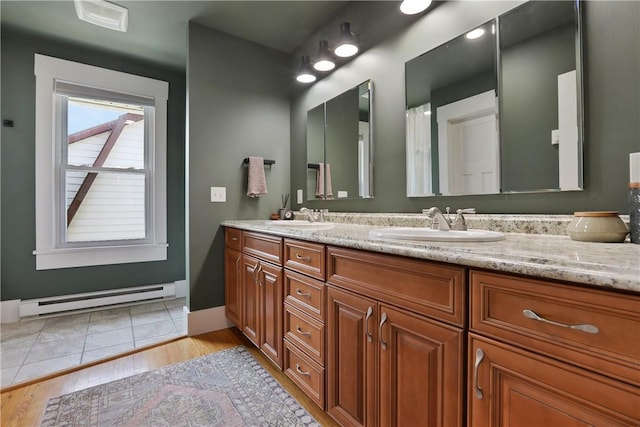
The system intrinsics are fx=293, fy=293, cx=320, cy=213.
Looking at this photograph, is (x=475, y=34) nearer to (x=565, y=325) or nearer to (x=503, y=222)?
(x=503, y=222)

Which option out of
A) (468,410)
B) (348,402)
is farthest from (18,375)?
(468,410)

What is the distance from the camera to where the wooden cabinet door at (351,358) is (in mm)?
1020

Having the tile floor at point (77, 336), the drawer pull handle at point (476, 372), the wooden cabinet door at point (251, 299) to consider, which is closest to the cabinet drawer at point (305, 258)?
the wooden cabinet door at point (251, 299)

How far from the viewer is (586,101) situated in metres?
1.08

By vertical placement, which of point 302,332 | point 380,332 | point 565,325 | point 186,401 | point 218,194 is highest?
point 218,194

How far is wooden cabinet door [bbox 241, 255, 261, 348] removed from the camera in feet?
5.92

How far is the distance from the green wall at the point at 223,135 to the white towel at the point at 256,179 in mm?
82

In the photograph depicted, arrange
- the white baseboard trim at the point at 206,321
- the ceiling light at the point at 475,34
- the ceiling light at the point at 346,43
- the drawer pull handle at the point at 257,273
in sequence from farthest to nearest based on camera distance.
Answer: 1. the white baseboard trim at the point at 206,321
2. the ceiling light at the point at 346,43
3. the drawer pull handle at the point at 257,273
4. the ceiling light at the point at 475,34

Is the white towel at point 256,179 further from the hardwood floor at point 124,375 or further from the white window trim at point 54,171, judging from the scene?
the white window trim at point 54,171

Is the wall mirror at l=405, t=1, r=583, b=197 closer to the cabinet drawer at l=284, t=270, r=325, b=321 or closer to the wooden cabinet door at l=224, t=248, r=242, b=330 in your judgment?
the cabinet drawer at l=284, t=270, r=325, b=321

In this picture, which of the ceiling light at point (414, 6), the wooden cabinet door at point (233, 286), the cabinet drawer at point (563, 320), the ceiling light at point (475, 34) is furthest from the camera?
the wooden cabinet door at point (233, 286)

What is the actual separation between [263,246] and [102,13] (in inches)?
78.0

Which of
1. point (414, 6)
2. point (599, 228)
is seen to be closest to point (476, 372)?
point (599, 228)

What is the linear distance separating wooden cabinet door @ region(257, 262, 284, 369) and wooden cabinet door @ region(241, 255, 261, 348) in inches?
1.9
